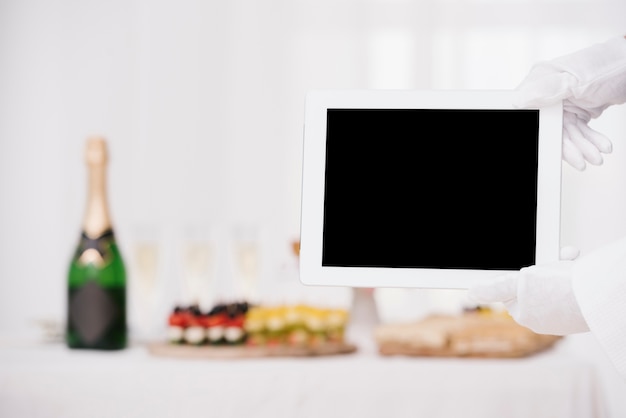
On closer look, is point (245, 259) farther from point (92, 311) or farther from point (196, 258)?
point (92, 311)

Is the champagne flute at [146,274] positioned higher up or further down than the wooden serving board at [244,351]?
higher up

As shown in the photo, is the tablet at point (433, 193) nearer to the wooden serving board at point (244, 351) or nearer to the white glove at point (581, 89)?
the white glove at point (581, 89)

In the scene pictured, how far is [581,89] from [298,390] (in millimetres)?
883

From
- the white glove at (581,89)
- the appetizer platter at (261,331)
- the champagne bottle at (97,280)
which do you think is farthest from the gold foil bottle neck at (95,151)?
the white glove at (581,89)

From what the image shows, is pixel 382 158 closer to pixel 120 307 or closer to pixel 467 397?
pixel 467 397

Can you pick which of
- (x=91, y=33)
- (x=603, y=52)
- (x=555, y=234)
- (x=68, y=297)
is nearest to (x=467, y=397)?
(x=555, y=234)

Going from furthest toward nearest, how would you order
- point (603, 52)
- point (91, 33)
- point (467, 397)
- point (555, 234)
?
point (91, 33) < point (467, 397) < point (603, 52) < point (555, 234)

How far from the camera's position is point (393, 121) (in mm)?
1125

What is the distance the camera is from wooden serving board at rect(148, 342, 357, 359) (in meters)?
1.76

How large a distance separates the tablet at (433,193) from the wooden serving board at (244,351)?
2.29 ft

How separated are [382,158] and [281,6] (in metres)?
2.61

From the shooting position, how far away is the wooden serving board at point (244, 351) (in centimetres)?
176

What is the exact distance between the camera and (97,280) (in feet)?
5.95

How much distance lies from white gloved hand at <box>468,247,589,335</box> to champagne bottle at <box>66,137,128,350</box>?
103cm
